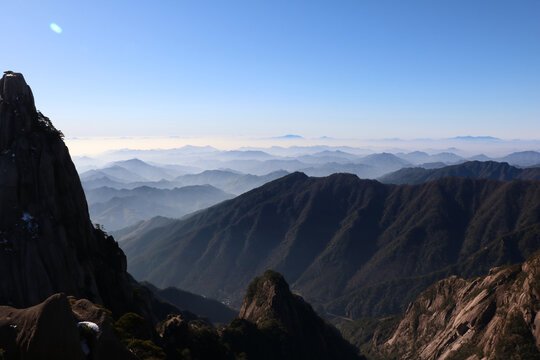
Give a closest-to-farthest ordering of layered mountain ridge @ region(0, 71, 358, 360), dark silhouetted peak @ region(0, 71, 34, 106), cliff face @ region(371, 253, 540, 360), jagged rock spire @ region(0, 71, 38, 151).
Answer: layered mountain ridge @ region(0, 71, 358, 360) → jagged rock spire @ region(0, 71, 38, 151) → dark silhouetted peak @ region(0, 71, 34, 106) → cliff face @ region(371, 253, 540, 360)

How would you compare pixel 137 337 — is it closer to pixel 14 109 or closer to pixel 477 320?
pixel 14 109

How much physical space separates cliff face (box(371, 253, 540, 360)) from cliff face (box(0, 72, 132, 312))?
10330 cm

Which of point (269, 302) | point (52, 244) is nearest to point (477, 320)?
point (269, 302)

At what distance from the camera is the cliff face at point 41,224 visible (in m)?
52.5

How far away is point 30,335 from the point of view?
947 inches

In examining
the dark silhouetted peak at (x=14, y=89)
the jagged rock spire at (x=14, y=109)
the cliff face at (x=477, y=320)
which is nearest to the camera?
the jagged rock spire at (x=14, y=109)

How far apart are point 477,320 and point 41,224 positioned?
13249cm

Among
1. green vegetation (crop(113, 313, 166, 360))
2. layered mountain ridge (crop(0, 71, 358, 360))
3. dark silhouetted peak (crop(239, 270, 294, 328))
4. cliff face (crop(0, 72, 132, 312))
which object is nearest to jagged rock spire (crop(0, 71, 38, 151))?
cliff face (crop(0, 72, 132, 312))

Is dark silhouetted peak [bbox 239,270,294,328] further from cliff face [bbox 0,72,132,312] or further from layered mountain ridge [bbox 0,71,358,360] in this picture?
cliff face [bbox 0,72,132,312]

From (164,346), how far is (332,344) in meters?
94.0

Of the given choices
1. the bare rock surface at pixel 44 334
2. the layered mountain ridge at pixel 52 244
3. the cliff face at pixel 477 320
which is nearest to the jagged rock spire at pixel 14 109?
the layered mountain ridge at pixel 52 244

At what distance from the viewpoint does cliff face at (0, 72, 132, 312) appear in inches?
2068

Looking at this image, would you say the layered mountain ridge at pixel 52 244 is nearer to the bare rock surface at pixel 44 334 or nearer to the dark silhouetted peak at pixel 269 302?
the bare rock surface at pixel 44 334

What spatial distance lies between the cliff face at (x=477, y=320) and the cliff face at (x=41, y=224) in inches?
4067
